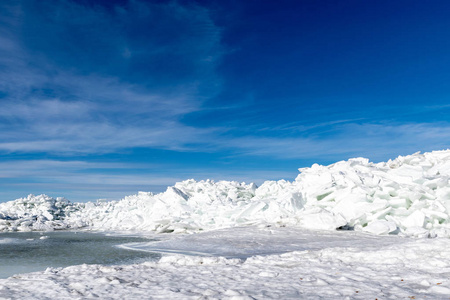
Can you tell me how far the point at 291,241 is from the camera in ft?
32.4

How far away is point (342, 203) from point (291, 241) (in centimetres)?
359

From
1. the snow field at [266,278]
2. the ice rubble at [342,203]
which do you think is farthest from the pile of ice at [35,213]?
the snow field at [266,278]

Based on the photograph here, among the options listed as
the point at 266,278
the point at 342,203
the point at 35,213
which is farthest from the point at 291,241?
the point at 35,213

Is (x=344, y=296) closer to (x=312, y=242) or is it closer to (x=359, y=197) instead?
(x=312, y=242)

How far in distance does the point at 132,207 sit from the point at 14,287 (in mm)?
20834

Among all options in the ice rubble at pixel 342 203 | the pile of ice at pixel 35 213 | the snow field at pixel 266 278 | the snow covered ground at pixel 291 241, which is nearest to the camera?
the snow field at pixel 266 278

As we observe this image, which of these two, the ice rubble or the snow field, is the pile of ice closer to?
the ice rubble

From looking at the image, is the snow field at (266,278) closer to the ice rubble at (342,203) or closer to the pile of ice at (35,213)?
the ice rubble at (342,203)

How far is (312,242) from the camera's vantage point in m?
9.68

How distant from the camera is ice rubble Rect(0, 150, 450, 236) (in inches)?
462

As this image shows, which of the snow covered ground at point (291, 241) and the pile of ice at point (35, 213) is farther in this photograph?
the pile of ice at point (35, 213)

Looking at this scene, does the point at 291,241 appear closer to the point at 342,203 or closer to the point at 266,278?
the point at 342,203

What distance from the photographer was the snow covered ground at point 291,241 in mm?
4316

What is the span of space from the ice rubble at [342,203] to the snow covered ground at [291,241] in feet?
0.14
